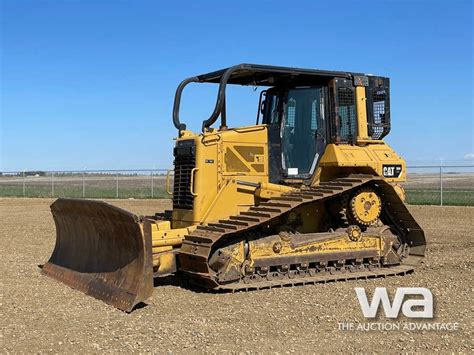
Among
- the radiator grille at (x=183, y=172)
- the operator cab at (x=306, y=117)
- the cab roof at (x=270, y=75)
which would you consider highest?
the cab roof at (x=270, y=75)

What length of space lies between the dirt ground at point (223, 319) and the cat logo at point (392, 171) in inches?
64.0

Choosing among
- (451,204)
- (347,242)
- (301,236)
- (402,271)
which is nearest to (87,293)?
(301,236)

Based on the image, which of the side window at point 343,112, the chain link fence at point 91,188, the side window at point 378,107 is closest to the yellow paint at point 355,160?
the side window at point 343,112

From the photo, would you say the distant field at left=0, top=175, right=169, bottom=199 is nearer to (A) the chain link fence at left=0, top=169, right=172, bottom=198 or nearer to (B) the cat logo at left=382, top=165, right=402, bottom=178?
(A) the chain link fence at left=0, top=169, right=172, bottom=198

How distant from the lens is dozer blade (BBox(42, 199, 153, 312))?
7836mm

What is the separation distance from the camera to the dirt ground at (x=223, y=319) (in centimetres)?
603

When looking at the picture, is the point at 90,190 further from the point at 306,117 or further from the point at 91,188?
the point at 306,117

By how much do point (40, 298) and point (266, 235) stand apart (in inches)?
129

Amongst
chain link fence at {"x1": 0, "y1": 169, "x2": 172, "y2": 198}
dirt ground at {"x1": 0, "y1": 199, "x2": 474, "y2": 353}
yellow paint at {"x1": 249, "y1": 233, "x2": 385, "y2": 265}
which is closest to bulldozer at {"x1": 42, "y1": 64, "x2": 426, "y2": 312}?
yellow paint at {"x1": 249, "y1": 233, "x2": 385, "y2": 265}

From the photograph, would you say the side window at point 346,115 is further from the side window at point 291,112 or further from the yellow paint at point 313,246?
the yellow paint at point 313,246

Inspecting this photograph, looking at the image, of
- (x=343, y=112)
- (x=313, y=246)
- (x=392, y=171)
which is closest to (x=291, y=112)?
(x=343, y=112)

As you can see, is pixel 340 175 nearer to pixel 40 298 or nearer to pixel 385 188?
pixel 385 188

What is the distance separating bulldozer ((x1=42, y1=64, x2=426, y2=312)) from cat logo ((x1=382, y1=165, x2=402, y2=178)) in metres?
0.02

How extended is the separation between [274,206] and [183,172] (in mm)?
1621
